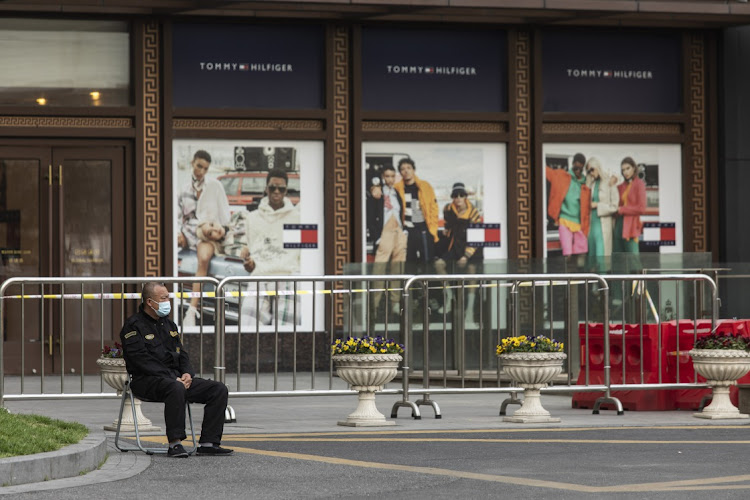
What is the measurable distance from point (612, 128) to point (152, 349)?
1168 cm

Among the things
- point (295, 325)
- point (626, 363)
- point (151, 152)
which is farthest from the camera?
point (151, 152)

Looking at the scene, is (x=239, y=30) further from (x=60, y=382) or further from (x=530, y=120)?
(x=60, y=382)

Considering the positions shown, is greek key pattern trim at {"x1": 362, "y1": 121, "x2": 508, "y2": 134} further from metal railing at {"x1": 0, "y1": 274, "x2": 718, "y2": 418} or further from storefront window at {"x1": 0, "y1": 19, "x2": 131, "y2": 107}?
metal railing at {"x1": 0, "y1": 274, "x2": 718, "y2": 418}

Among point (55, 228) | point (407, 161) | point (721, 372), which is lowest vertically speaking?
point (721, 372)

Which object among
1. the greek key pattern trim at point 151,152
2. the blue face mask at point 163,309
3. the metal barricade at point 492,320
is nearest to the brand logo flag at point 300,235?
the greek key pattern trim at point 151,152

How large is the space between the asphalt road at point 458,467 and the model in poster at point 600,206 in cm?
861

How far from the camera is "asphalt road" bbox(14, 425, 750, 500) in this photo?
8.73 meters

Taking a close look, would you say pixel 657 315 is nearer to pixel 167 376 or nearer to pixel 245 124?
pixel 167 376

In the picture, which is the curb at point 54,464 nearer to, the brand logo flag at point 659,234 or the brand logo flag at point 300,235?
the brand logo flag at point 300,235

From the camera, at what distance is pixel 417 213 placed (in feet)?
66.7

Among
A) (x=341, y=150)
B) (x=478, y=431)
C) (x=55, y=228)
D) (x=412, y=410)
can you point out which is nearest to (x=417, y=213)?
(x=341, y=150)

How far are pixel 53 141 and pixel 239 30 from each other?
2767 millimetres

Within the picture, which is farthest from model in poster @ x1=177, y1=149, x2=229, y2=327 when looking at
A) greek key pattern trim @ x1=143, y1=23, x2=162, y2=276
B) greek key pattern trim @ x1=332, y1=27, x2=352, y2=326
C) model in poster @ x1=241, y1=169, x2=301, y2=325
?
greek key pattern trim @ x1=332, y1=27, x2=352, y2=326

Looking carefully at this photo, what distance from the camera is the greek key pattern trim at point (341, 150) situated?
792 inches
